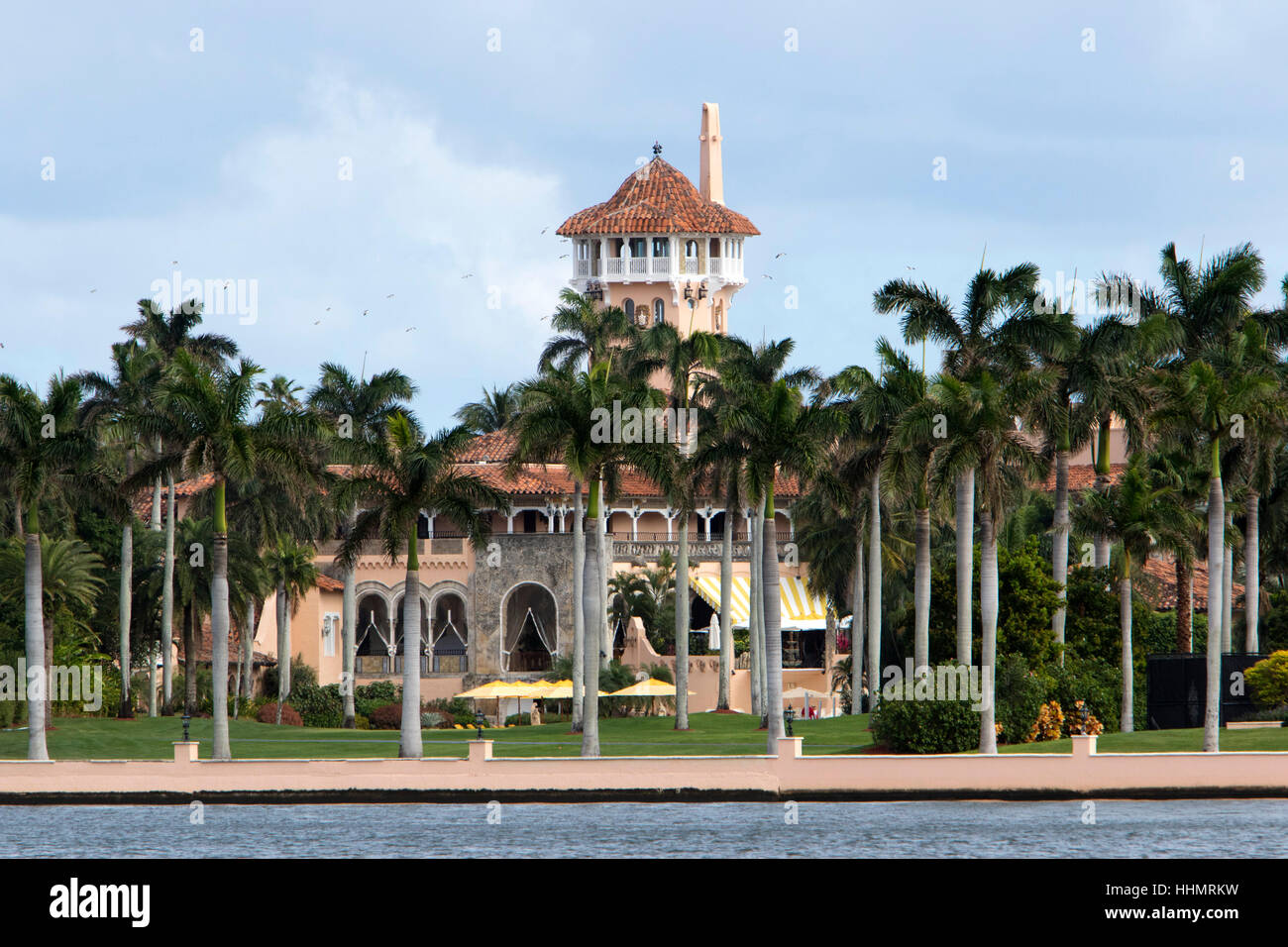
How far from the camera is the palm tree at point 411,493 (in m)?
52.8

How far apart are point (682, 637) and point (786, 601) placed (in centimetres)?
1872

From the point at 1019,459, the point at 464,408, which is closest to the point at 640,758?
the point at 1019,459

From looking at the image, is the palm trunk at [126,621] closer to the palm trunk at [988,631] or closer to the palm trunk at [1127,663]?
the palm trunk at [988,631]

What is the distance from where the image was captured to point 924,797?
47.6 meters

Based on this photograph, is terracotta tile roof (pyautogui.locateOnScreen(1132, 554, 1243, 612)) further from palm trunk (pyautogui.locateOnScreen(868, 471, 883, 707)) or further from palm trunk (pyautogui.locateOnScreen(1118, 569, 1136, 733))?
palm trunk (pyautogui.locateOnScreen(1118, 569, 1136, 733))

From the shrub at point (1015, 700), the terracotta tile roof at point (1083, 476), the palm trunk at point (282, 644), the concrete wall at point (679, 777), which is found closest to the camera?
the concrete wall at point (679, 777)

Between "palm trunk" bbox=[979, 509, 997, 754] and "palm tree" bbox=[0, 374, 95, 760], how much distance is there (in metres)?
24.3

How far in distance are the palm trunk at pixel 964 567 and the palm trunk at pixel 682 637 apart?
15.1m

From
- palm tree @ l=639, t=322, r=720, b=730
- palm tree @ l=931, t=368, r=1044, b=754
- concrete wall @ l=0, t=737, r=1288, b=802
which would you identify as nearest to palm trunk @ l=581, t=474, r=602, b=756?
concrete wall @ l=0, t=737, r=1288, b=802

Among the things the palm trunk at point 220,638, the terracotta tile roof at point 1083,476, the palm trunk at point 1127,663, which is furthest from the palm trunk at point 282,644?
the terracotta tile roof at point 1083,476

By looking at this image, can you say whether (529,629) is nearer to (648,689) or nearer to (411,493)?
(648,689)

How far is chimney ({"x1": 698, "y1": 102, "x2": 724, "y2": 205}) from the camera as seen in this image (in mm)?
108500

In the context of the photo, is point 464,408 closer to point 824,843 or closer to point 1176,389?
point 1176,389
